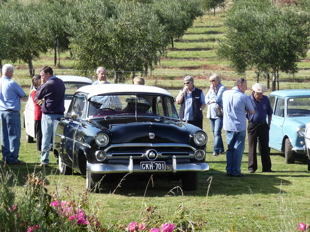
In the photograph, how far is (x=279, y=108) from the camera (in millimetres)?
13930

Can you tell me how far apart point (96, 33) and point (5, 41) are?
28.1 feet

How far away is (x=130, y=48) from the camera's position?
120 ft

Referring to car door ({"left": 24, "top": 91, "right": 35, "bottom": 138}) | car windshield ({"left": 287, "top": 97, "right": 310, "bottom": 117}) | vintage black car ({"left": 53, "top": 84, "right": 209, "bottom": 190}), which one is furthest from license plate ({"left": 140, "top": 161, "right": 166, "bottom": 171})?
car door ({"left": 24, "top": 91, "right": 35, "bottom": 138})

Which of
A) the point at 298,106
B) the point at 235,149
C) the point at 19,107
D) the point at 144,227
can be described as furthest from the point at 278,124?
the point at 144,227

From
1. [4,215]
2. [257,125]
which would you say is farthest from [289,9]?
[4,215]

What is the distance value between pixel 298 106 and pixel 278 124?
65 cm

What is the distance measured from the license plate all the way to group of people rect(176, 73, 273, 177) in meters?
2.44

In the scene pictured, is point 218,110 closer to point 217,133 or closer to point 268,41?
point 217,133

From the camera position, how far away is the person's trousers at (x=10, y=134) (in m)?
11.2

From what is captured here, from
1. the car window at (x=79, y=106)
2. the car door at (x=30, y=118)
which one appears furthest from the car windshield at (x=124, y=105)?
the car door at (x=30, y=118)

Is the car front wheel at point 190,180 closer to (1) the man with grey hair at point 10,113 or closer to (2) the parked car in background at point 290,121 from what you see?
(1) the man with grey hair at point 10,113

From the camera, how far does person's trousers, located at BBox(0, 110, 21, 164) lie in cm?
1117

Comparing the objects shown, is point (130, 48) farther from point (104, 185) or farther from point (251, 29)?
point (104, 185)

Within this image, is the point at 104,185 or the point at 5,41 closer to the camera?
the point at 104,185
